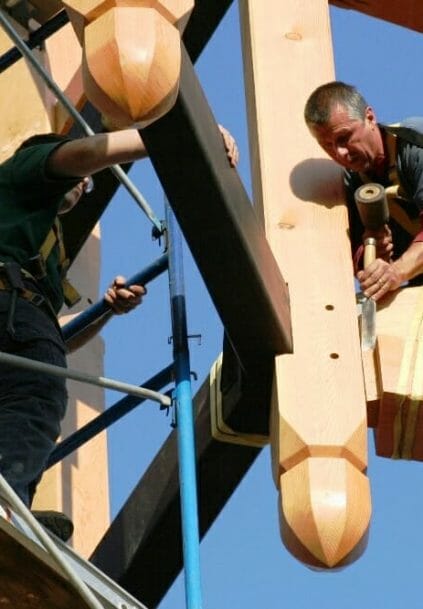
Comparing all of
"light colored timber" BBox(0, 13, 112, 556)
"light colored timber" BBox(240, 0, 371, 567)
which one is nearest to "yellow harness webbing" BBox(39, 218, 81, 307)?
"light colored timber" BBox(240, 0, 371, 567)

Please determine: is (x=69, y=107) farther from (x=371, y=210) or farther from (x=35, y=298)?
(x=371, y=210)

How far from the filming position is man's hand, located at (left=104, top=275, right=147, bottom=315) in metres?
6.50

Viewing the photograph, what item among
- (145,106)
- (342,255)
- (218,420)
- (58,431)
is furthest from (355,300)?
(145,106)

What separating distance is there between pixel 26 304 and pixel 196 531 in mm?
792

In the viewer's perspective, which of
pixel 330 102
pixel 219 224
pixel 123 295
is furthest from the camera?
pixel 123 295

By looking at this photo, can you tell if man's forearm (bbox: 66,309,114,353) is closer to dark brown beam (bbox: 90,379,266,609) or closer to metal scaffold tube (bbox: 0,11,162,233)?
metal scaffold tube (bbox: 0,11,162,233)

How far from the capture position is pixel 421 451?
565 cm

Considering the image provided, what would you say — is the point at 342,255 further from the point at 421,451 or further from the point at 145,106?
the point at 145,106

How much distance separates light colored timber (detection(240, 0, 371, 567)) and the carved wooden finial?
1.02 m

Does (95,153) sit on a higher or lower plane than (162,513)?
higher

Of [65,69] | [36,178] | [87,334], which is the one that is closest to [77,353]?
[87,334]

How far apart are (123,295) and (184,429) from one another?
92 cm

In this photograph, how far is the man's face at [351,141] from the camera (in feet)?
19.5

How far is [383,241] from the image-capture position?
5902 mm
